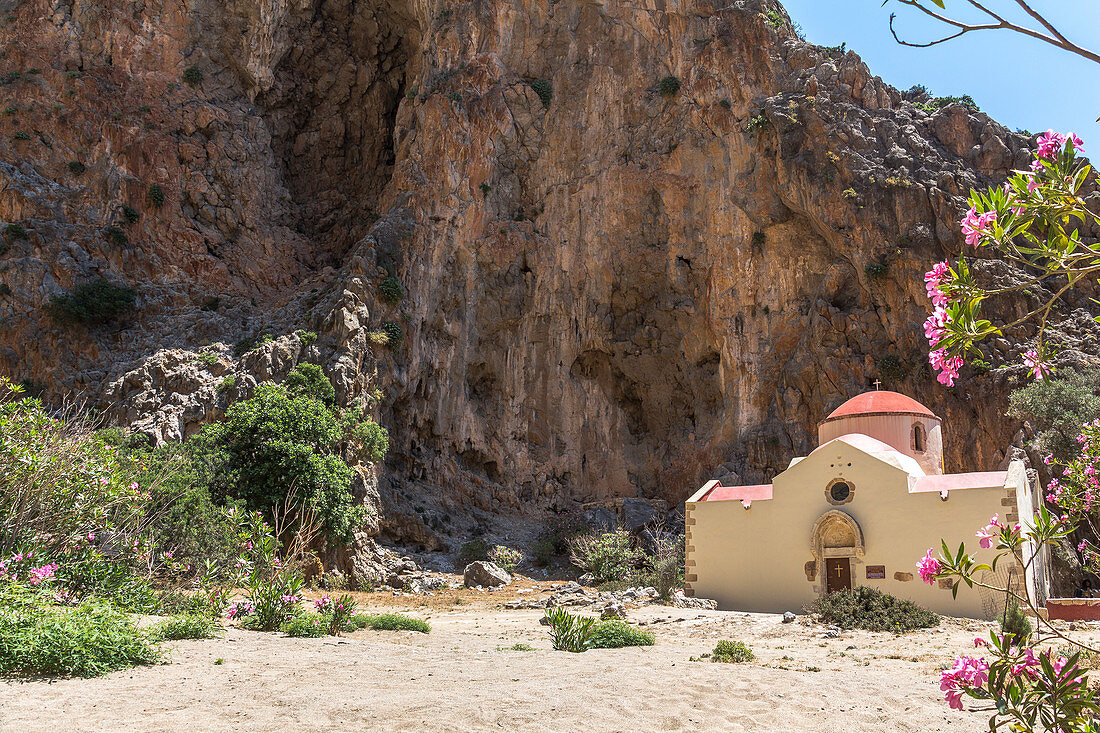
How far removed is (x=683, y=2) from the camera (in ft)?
133

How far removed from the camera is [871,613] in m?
16.9

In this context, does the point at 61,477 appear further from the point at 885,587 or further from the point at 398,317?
the point at 398,317

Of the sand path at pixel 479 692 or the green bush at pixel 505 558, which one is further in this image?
the green bush at pixel 505 558

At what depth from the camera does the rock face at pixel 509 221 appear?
32094mm

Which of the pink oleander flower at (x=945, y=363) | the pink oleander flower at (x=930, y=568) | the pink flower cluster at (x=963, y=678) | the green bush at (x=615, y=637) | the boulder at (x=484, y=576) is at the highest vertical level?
the pink oleander flower at (x=945, y=363)

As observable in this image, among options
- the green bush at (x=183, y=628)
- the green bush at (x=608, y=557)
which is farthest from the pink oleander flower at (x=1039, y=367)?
the green bush at (x=608, y=557)

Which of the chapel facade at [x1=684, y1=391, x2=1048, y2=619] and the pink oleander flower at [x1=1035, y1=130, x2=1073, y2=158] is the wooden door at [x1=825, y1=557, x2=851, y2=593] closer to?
the chapel facade at [x1=684, y1=391, x2=1048, y2=619]

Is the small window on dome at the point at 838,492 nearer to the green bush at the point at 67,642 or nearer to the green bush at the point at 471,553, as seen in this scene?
the green bush at the point at 471,553

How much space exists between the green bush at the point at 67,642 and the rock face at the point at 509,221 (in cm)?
2036

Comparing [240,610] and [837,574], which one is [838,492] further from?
[240,610]

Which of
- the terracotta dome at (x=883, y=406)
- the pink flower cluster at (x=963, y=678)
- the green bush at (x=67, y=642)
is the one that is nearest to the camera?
the pink flower cluster at (x=963, y=678)

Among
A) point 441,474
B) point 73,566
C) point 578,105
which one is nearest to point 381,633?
point 73,566

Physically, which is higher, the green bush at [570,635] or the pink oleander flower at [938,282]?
the pink oleander flower at [938,282]

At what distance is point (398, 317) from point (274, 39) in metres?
18.2
